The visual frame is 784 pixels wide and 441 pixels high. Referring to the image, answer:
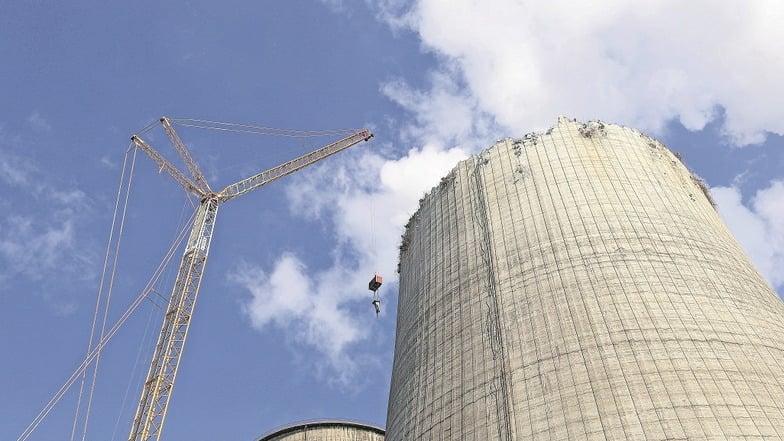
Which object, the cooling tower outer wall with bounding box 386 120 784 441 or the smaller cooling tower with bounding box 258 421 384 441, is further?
the smaller cooling tower with bounding box 258 421 384 441

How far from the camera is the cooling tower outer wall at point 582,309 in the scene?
20.1 m

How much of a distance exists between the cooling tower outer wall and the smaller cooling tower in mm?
15715

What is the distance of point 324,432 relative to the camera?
44.3 metres

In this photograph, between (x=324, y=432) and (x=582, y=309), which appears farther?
(x=324, y=432)

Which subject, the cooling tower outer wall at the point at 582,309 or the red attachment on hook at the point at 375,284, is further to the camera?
the red attachment on hook at the point at 375,284

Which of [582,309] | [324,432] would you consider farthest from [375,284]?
[582,309]

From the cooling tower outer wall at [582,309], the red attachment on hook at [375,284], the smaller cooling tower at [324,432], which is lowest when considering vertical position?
the cooling tower outer wall at [582,309]

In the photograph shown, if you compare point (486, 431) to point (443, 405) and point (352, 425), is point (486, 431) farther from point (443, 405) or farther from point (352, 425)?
point (352, 425)

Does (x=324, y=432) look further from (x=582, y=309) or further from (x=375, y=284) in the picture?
(x=582, y=309)

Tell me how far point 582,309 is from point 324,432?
86.2 ft

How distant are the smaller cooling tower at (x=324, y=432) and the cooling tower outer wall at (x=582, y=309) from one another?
1572 cm

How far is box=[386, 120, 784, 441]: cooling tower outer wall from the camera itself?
65.9 ft

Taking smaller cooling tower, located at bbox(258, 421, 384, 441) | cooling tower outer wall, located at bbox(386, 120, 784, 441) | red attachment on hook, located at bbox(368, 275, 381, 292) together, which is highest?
red attachment on hook, located at bbox(368, 275, 381, 292)

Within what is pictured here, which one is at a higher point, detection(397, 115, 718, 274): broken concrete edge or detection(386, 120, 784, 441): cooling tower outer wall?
detection(397, 115, 718, 274): broken concrete edge
